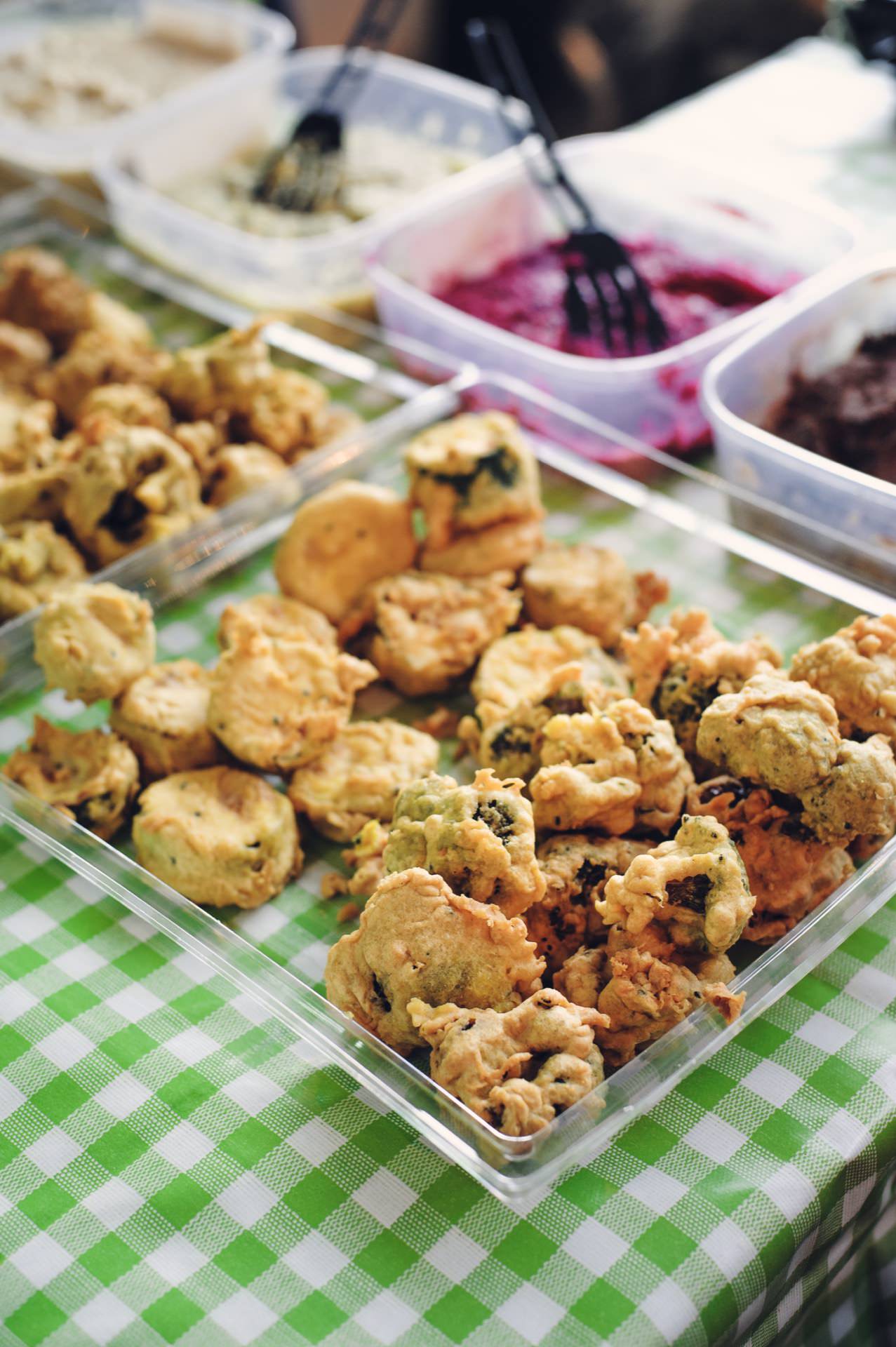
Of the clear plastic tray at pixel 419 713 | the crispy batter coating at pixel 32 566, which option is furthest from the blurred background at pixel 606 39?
the crispy batter coating at pixel 32 566

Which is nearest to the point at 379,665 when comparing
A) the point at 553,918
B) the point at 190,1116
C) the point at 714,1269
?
the point at 553,918

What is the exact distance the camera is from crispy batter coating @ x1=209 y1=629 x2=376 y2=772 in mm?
1850

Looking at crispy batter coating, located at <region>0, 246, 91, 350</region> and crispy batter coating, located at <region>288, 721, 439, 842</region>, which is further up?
crispy batter coating, located at <region>0, 246, 91, 350</region>

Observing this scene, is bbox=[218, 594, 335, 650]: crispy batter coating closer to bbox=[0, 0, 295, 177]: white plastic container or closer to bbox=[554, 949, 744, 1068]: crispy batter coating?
bbox=[554, 949, 744, 1068]: crispy batter coating

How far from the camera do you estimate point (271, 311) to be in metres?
3.00

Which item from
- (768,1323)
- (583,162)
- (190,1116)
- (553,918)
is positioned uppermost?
(583,162)

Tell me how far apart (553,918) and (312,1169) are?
417mm

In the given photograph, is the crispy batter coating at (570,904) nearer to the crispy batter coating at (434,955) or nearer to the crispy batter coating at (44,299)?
the crispy batter coating at (434,955)

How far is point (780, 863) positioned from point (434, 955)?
1.50 feet

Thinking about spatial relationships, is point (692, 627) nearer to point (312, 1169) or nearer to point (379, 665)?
point (379, 665)

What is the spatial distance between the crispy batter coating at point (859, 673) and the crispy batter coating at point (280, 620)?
785mm

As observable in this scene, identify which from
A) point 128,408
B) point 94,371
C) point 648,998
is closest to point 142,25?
point 94,371

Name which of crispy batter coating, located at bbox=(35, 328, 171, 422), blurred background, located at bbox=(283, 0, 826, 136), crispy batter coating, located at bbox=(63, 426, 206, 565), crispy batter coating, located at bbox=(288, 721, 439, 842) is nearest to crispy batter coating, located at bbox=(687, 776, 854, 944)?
crispy batter coating, located at bbox=(288, 721, 439, 842)

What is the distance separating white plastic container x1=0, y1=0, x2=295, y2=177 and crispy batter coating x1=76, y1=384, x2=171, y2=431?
1.16 m
